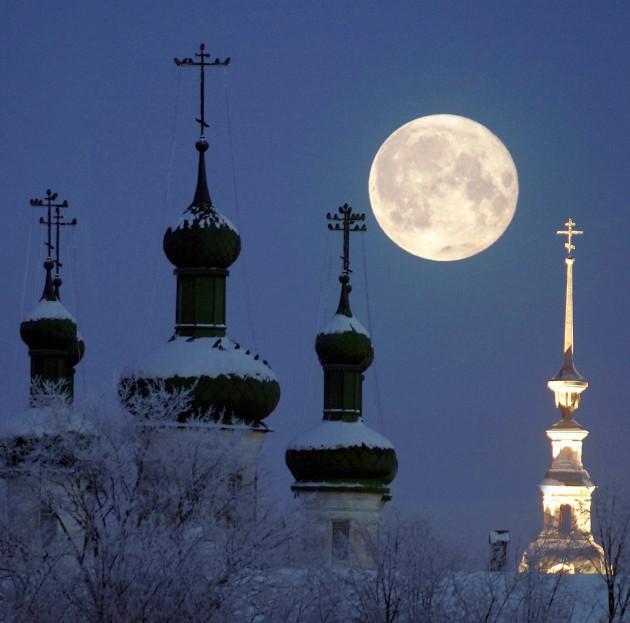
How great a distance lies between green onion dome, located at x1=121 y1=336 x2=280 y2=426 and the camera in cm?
6862

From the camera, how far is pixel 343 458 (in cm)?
7519

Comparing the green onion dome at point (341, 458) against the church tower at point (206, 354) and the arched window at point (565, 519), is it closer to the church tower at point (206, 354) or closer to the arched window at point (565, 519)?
the church tower at point (206, 354)

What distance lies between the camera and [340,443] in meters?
75.4

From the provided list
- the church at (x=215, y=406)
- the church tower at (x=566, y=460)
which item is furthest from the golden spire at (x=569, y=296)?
Answer: the church at (x=215, y=406)

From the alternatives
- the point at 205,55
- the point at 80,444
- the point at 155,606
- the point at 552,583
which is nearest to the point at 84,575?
the point at 155,606

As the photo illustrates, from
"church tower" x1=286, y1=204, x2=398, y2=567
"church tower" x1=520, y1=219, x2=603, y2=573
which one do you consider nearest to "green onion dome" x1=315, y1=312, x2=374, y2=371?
"church tower" x1=286, y1=204, x2=398, y2=567

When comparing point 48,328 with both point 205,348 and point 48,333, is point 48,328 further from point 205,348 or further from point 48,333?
point 205,348

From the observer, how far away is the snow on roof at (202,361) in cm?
6894

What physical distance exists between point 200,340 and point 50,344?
317 inches

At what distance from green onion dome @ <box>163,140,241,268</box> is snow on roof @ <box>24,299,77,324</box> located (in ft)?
23.2

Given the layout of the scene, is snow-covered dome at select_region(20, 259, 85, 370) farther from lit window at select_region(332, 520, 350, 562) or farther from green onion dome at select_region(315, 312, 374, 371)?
lit window at select_region(332, 520, 350, 562)

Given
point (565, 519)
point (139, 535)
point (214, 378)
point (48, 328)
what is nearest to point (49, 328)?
point (48, 328)

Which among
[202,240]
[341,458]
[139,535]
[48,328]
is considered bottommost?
[139,535]

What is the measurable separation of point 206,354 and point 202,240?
2.71 m
